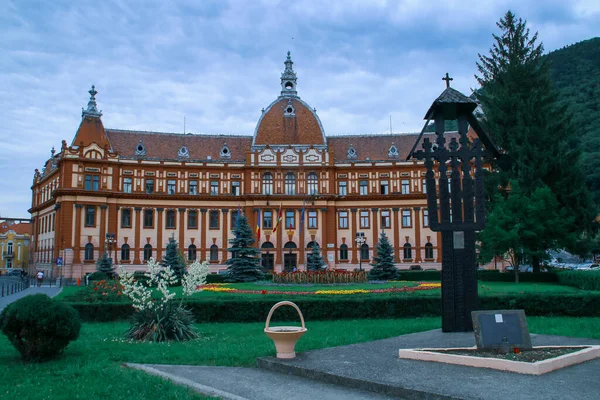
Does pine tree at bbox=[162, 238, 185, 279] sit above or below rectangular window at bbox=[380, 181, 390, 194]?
below

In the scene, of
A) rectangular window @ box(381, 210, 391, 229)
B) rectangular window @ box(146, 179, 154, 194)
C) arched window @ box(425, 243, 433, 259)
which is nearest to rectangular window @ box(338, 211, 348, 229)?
rectangular window @ box(381, 210, 391, 229)

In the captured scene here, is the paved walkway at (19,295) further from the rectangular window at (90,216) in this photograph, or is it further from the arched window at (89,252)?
the rectangular window at (90,216)

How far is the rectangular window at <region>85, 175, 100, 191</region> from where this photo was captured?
176 feet

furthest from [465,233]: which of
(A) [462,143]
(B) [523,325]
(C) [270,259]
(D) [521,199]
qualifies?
(C) [270,259]

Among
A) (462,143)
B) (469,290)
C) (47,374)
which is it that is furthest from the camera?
(462,143)

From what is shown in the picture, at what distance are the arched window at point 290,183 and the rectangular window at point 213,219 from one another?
8049mm

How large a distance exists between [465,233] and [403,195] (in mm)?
43516

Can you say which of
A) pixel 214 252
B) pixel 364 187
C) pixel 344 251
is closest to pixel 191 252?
pixel 214 252

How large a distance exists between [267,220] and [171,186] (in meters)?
11.0

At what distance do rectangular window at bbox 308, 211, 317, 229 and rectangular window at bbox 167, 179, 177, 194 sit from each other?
585 inches

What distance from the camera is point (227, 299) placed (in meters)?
19.4

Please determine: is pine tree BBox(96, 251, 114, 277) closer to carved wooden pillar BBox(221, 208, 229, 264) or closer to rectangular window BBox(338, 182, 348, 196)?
carved wooden pillar BBox(221, 208, 229, 264)

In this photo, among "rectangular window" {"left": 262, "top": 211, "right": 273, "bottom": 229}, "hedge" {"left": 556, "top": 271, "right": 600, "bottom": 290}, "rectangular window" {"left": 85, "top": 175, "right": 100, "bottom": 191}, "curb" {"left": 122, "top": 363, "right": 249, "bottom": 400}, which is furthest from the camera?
"rectangular window" {"left": 262, "top": 211, "right": 273, "bottom": 229}

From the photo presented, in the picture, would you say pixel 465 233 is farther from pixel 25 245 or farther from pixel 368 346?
pixel 25 245
